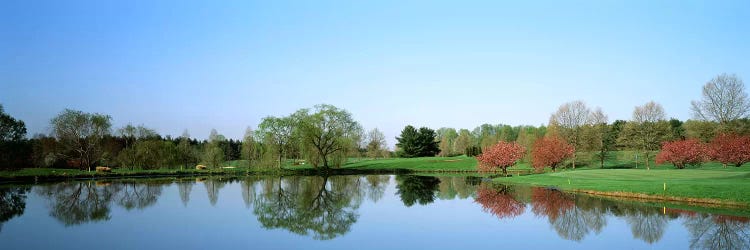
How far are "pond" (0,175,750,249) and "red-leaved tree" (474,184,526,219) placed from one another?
6 cm

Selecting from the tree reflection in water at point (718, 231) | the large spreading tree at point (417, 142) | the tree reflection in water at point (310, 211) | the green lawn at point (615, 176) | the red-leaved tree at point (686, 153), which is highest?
the large spreading tree at point (417, 142)

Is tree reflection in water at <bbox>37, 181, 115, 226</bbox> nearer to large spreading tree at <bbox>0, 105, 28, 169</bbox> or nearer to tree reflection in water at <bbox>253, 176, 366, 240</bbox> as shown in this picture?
tree reflection in water at <bbox>253, 176, 366, 240</bbox>

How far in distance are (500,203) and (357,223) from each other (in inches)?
432

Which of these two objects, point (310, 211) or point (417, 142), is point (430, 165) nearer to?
point (417, 142)

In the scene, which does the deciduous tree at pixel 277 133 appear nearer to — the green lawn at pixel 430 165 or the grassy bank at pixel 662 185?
the green lawn at pixel 430 165

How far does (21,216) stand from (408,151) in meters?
85.0

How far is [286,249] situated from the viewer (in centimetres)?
1636

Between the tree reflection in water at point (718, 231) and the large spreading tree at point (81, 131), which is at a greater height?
the large spreading tree at point (81, 131)

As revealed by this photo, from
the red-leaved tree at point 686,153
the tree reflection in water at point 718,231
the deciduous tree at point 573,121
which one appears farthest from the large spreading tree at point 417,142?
the tree reflection in water at point 718,231

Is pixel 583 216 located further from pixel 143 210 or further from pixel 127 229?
pixel 143 210

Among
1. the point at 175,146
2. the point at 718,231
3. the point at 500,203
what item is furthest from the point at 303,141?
the point at 718,231

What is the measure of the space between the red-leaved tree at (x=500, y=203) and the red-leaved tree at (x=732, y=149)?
2787 cm

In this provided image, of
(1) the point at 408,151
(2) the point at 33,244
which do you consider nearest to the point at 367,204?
(2) the point at 33,244

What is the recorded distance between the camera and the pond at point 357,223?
684 inches
